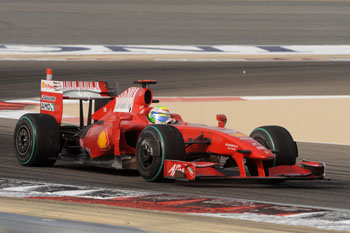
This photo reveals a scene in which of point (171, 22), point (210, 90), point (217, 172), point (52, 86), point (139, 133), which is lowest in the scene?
point (217, 172)

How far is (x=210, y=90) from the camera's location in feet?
77.3

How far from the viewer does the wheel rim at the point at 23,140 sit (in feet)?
41.0

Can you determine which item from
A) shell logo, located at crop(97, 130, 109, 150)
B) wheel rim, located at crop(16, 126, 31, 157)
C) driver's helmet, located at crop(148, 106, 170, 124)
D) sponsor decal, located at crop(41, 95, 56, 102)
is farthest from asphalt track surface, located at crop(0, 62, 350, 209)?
sponsor decal, located at crop(41, 95, 56, 102)

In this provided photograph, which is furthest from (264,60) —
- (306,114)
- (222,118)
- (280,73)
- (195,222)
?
(195,222)

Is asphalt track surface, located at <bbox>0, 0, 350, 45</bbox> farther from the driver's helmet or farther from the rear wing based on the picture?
the driver's helmet

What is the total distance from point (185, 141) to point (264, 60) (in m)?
18.7

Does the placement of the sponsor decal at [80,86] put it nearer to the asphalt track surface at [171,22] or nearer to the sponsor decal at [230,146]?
the sponsor decal at [230,146]

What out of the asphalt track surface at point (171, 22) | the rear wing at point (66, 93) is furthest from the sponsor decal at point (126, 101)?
the asphalt track surface at point (171, 22)

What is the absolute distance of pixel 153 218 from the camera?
8.42m

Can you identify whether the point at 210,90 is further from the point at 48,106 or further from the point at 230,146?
the point at 230,146

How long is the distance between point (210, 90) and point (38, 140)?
11621mm

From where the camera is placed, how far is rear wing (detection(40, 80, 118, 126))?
13086mm

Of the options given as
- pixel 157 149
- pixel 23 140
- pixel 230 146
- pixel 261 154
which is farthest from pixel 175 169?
pixel 23 140

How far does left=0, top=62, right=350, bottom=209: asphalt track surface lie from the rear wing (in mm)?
875
